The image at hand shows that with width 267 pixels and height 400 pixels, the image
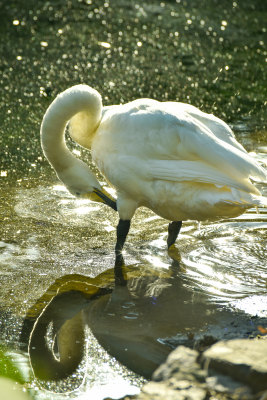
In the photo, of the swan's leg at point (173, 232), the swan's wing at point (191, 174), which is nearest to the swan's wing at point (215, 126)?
the swan's wing at point (191, 174)

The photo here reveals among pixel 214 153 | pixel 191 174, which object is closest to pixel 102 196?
pixel 191 174

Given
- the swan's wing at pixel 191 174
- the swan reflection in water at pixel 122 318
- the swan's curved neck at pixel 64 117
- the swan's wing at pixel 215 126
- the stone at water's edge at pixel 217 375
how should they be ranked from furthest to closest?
the swan's curved neck at pixel 64 117 → the swan's wing at pixel 215 126 → the swan's wing at pixel 191 174 → the swan reflection in water at pixel 122 318 → the stone at water's edge at pixel 217 375

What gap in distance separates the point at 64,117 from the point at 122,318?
69.2 inches

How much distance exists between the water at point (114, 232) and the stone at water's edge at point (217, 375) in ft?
0.75

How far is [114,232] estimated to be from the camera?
5.84 metres

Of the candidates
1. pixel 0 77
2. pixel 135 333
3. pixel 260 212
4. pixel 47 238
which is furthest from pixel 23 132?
pixel 135 333

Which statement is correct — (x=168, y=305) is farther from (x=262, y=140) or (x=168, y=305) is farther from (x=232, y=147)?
(x=262, y=140)

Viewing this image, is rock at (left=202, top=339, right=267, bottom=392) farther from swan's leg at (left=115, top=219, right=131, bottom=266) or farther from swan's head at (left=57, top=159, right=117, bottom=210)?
swan's head at (left=57, top=159, right=117, bottom=210)

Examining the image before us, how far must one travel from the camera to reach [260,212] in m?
6.21

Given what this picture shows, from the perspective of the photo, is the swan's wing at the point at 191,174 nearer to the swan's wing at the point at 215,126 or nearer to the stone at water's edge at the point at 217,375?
the swan's wing at the point at 215,126

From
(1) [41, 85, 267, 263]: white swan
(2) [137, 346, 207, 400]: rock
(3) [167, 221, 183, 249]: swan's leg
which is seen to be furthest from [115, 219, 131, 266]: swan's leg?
(2) [137, 346, 207, 400]: rock

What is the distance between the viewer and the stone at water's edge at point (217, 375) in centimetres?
332

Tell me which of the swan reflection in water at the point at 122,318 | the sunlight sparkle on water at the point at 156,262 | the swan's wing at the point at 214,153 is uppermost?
the swan's wing at the point at 214,153

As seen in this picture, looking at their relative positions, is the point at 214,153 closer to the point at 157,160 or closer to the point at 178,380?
the point at 157,160
